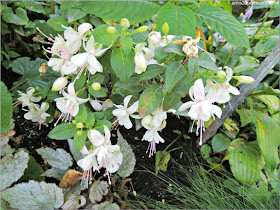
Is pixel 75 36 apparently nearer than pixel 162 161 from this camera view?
Yes

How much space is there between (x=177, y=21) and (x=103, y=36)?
24cm

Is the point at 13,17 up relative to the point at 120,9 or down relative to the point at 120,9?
down

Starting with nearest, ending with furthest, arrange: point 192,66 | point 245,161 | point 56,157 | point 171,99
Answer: point 192,66, point 171,99, point 56,157, point 245,161

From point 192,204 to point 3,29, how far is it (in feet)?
3.72

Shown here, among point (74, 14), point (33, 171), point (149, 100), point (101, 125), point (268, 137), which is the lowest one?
point (33, 171)

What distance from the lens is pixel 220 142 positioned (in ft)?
3.90

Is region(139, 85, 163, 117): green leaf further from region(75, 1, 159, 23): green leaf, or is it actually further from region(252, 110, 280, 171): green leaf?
region(252, 110, 280, 171): green leaf

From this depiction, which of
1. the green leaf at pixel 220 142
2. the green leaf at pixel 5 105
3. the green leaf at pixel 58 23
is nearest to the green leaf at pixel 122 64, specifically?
the green leaf at pixel 58 23

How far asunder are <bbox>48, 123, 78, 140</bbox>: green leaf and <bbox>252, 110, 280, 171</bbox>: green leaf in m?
0.79

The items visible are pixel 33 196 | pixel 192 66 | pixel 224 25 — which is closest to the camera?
pixel 192 66

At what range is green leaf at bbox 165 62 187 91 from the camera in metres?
0.51

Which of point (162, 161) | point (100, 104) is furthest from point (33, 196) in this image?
point (162, 161)

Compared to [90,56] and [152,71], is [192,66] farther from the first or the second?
[90,56]

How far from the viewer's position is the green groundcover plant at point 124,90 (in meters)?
0.55
